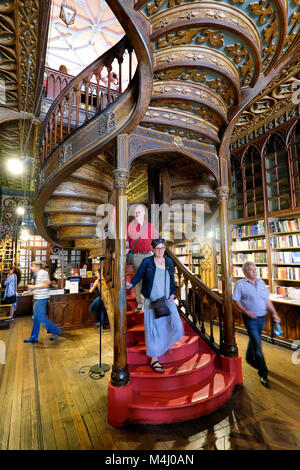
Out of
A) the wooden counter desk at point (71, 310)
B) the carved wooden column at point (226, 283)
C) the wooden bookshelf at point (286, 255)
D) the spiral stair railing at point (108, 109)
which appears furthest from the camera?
the wooden counter desk at point (71, 310)

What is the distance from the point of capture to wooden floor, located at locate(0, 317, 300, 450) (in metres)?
1.72

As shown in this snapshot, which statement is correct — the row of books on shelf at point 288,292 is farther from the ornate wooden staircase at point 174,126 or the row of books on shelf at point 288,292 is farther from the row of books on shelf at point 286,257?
the ornate wooden staircase at point 174,126

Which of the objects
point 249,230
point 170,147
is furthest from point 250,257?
point 170,147

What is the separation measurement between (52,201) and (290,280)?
4.29 meters

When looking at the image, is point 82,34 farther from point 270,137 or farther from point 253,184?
point 253,184

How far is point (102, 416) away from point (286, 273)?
3.67m

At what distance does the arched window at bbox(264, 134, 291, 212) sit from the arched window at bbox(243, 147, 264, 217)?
216 mm

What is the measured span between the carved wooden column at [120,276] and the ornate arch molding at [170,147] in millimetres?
141

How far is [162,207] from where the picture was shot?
387 centimetres

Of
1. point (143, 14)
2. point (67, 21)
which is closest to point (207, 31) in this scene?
point (143, 14)

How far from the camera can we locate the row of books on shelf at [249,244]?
449 cm

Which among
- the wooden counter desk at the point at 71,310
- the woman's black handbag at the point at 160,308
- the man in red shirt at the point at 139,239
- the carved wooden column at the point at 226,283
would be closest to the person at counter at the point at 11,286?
the wooden counter desk at the point at 71,310

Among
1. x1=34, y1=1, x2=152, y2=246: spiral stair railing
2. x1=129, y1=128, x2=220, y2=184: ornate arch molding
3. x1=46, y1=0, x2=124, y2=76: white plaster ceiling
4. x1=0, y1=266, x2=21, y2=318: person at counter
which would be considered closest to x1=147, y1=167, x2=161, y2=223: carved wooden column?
x1=129, y1=128, x2=220, y2=184: ornate arch molding

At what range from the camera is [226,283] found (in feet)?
9.18
